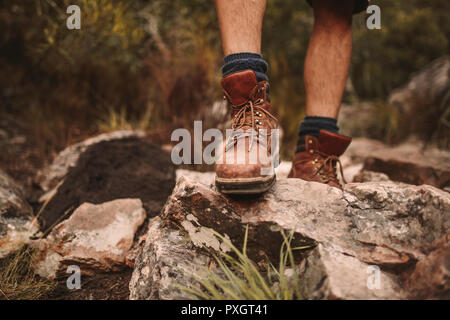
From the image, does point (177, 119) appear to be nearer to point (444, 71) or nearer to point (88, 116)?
point (88, 116)

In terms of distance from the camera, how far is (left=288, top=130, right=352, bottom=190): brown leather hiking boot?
1.41 m

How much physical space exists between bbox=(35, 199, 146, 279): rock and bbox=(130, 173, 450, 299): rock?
29 cm

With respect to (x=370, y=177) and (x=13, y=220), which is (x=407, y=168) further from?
(x=13, y=220)

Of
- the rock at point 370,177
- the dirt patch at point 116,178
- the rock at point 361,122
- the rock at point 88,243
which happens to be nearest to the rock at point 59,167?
the dirt patch at point 116,178

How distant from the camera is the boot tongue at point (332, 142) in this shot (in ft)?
4.59

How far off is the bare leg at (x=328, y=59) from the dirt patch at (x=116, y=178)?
104 centimetres

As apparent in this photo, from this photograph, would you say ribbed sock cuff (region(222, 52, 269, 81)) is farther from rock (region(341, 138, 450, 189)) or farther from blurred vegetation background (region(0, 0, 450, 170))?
blurred vegetation background (region(0, 0, 450, 170))

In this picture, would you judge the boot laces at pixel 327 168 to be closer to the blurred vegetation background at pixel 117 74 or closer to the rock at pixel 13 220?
the blurred vegetation background at pixel 117 74

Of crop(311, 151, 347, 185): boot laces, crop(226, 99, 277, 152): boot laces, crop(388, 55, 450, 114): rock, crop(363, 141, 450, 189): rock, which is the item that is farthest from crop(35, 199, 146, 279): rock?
crop(388, 55, 450, 114): rock

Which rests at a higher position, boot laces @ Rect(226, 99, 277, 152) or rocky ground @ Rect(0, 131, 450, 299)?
boot laces @ Rect(226, 99, 277, 152)

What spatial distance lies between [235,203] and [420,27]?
5.03 meters

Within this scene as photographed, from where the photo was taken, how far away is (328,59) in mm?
1518

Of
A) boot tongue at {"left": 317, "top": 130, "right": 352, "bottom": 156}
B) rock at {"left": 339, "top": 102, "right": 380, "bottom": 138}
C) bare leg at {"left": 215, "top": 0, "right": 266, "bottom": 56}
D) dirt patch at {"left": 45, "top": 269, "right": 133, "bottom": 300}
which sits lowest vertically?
dirt patch at {"left": 45, "top": 269, "right": 133, "bottom": 300}
